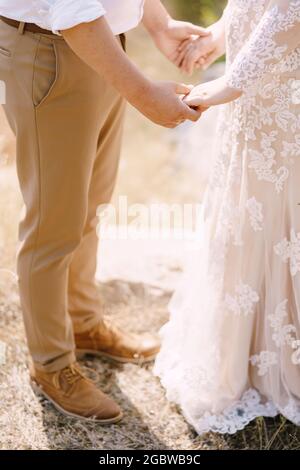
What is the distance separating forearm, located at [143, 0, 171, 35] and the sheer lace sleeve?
54cm

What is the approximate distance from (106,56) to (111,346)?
4.41 ft

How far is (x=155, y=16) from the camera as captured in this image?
2383 mm

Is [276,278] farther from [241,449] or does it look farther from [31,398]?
[31,398]

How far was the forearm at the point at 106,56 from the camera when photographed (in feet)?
5.92

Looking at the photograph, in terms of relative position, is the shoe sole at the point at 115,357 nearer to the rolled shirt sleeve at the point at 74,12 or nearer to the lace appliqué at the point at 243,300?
the lace appliqué at the point at 243,300

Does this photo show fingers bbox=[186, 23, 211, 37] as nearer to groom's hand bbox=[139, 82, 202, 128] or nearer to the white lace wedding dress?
the white lace wedding dress

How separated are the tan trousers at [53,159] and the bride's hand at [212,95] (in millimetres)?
278

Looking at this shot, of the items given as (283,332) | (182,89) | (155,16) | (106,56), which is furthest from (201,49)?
(283,332)

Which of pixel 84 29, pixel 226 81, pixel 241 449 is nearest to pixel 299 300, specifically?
pixel 241 449

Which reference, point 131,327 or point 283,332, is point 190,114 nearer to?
point 283,332

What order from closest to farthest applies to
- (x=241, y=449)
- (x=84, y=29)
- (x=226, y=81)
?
(x=84, y=29) → (x=226, y=81) → (x=241, y=449)

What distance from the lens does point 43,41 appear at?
1982mm
